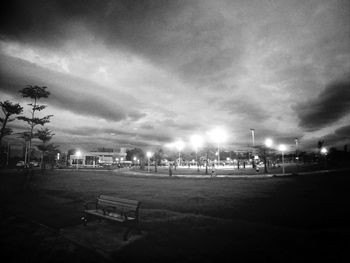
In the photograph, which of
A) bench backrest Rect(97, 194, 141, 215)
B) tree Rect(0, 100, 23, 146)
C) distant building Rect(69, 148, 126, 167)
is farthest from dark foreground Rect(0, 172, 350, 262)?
distant building Rect(69, 148, 126, 167)

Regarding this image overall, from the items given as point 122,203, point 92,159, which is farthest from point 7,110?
point 92,159

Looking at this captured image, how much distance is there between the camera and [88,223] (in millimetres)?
9422

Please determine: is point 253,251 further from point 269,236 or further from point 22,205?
point 22,205

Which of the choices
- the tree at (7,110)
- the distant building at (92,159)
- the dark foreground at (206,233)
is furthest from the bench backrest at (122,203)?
the distant building at (92,159)

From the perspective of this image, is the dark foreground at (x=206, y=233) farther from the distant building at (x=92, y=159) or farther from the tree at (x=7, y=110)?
the distant building at (x=92, y=159)

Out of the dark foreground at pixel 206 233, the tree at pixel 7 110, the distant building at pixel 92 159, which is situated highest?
the tree at pixel 7 110

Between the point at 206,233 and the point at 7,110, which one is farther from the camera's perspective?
the point at 7,110

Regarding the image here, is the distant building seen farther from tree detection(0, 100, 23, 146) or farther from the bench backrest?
the bench backrest

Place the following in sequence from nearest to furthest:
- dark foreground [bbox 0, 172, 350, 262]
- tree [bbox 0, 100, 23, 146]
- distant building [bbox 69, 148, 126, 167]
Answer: dark foreground [bbox 0, 172, 350, 262], tree [bbox 0, 100, 23, 146], distant building [bbox 69, 148, 126, 167]

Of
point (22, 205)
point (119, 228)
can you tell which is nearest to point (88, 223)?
point (119, 228)

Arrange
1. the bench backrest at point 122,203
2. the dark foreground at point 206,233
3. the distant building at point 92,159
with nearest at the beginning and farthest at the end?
the dark foreground at point 206,233 → the bench backrest at point 122,203 → the distant building at point 92,159

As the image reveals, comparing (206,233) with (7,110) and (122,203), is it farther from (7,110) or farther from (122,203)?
(7,110)

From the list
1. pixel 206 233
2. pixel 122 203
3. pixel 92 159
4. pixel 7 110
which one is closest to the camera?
pixel 206 233

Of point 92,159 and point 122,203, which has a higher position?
point 92,159
